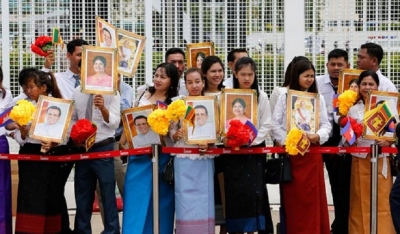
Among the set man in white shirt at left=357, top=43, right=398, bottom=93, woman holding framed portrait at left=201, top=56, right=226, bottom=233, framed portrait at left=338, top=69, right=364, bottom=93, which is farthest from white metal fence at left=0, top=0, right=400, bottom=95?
woman holding framed portrait at left=201, top=56, right=226, bottom=233

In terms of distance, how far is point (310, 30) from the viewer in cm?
1089

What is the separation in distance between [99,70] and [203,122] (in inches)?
39.5

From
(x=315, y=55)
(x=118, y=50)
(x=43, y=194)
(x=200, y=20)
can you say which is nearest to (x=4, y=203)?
(x=43, y=194)

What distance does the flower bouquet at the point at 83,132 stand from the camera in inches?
304

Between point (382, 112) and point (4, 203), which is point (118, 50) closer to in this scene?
point (4, 203)

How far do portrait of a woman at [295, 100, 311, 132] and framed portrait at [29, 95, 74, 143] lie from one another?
1.93 m

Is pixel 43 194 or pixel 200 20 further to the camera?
pixel 200 20

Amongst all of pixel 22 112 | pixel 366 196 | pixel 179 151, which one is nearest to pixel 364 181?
pixel 366 196

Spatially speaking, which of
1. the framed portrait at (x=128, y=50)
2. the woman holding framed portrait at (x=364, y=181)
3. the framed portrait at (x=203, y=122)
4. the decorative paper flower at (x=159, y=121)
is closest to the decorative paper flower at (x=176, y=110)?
the decorative paper flower at (x=159, y=121)

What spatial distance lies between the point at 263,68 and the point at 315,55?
2.08ft

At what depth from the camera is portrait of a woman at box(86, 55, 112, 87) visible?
7.84 metres

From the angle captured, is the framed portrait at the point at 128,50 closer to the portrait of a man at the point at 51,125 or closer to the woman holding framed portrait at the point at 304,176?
the portrait of a man at the point at 51,125

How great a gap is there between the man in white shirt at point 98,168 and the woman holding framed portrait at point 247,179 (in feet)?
3.38

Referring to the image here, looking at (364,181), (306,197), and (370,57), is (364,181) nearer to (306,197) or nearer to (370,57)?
(306,197)
